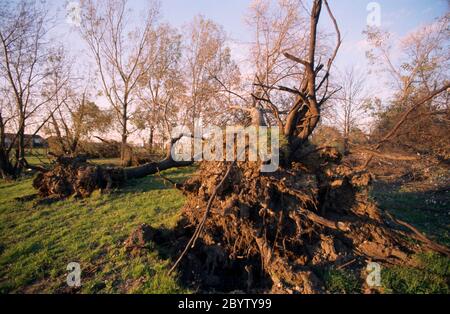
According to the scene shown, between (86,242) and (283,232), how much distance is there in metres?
3.56

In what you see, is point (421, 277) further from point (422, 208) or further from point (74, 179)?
point (74, 179)

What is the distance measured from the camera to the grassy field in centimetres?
308

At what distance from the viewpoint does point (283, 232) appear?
12.4ft

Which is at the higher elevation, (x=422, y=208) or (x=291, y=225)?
(x=291, y=225)

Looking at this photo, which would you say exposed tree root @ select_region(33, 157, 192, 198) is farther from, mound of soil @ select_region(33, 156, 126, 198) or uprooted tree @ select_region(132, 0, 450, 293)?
uprooted tree @ select_region(132, 0, 450, 293)

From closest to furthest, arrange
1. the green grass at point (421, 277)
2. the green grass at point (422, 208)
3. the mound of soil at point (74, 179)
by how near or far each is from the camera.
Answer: the green grass at point (421, 277) → the green grass at point (422, 208) → the mound of soil at point (74, 179)

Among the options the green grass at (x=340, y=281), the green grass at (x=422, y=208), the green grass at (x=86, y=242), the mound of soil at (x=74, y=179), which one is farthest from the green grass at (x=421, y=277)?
the mound of soil at (x=74, y=179)

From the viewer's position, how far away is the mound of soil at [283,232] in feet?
11.1

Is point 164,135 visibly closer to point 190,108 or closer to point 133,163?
point 190,108

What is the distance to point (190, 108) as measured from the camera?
17.0 m

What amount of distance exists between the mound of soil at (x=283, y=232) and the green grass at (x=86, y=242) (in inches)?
25.7

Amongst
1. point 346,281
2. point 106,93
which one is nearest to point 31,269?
point 346,281

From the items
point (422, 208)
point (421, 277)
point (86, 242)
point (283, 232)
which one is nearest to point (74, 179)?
point (86, 242)

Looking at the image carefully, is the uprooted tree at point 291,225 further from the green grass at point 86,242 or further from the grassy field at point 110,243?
the green grass at point 86,242
